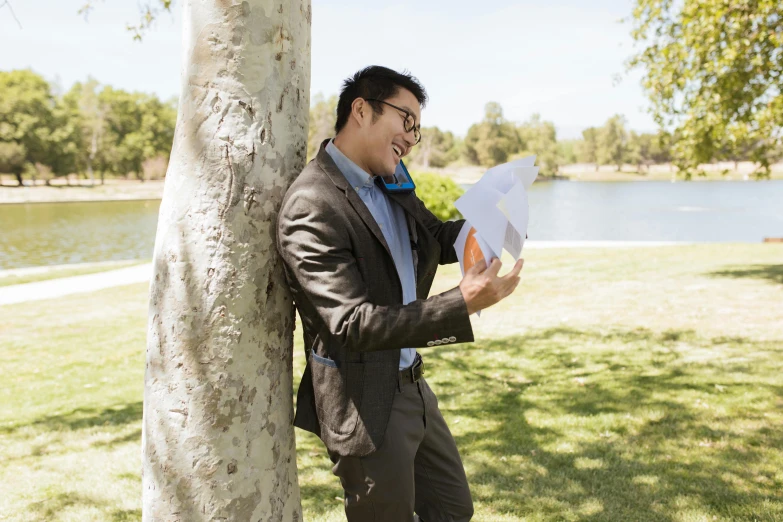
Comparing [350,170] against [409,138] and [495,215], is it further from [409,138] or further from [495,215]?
[495,215]

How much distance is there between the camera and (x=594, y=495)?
158 inches

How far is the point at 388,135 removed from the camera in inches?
91.9

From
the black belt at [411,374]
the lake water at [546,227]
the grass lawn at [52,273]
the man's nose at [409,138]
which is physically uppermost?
the man's nose at [409,138]

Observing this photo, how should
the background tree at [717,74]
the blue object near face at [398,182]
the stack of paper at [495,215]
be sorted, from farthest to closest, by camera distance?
the background tree at [717,74] → the blue object near face at [398,182] → the stack of paper at [495,215]

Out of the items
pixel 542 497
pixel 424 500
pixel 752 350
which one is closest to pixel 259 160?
pixel 424 500

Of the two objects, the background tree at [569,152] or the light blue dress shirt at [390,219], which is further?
the background tree at [569,152]

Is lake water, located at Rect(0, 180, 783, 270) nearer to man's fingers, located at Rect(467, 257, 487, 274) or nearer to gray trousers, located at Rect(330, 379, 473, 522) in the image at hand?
gray trousers, located at Rect(330, 379, 473, 522)

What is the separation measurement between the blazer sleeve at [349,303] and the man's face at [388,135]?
38 cm

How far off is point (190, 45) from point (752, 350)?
7.03 metres

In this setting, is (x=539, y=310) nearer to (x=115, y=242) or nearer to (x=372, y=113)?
(x=372, y=113)

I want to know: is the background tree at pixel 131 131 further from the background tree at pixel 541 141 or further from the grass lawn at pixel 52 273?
the grass lawn at pixel 52 273

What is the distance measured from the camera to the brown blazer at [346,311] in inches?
76.4

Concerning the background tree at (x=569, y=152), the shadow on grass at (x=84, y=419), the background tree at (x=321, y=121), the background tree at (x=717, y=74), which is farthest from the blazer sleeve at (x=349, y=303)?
the background tree at (x=569, y=152)

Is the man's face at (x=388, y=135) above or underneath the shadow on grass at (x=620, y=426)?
above
